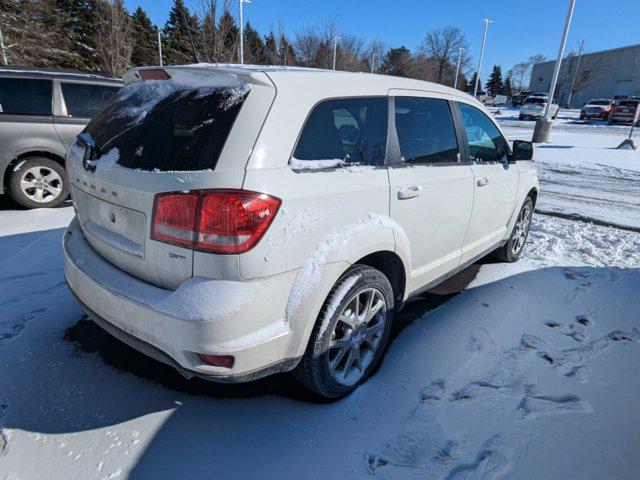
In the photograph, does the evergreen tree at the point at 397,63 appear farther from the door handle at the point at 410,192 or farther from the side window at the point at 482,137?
the door handle at the point at 410,192

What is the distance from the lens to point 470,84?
249 ft

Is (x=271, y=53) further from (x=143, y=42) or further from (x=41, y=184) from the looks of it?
(x=41, y=184)

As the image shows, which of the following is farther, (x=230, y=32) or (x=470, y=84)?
(x=470, y=84)

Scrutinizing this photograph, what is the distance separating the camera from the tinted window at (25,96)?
538 cm

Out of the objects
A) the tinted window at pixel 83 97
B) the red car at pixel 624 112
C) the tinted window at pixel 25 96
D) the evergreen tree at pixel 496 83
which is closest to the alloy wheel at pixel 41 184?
the tinted window at pixel 25 96

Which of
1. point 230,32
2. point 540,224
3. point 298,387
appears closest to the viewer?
point 298,387

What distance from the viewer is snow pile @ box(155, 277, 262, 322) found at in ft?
5.78

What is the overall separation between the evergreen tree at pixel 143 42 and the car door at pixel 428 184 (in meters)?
39.0

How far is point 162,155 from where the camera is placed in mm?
1979

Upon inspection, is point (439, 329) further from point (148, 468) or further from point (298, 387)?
point (148, 468)

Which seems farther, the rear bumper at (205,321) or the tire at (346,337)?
the tire at (346,337)

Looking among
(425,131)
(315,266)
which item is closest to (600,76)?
(425,131)

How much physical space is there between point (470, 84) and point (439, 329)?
271 ft

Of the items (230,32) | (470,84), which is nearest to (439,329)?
(230,32)
